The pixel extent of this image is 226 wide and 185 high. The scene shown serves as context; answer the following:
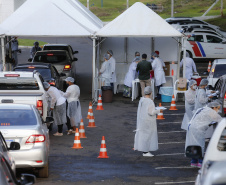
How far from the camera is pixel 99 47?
28438 millimetres

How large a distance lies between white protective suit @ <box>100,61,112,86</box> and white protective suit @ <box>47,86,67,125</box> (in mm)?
8559

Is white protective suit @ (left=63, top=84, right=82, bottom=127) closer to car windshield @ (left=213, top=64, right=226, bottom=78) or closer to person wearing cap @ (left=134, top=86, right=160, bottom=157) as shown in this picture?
person wearing cap @ (left=134, top=86, right=160, bottom=157)

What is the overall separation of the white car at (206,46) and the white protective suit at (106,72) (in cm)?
1333

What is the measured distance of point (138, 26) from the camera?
25922mm

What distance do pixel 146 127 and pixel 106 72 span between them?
1157cm

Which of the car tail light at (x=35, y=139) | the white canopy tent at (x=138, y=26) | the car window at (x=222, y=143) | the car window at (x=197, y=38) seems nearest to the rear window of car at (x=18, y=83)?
the car tail light at (x=35, y=139)

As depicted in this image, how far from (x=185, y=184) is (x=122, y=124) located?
830 cm

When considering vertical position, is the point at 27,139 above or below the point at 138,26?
below

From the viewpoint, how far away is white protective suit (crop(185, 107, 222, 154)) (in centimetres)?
1327

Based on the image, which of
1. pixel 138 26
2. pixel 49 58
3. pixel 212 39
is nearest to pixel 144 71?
pixel 138 26

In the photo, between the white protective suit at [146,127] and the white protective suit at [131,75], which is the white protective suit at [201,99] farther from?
the white protective suit at [131,75]

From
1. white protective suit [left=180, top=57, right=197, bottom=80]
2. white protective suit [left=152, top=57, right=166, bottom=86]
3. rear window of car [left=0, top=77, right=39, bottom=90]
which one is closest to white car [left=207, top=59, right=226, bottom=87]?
white protective suit [left=180, top=57, right=197, bottom=80]

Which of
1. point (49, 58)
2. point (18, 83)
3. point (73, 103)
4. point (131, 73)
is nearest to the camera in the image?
point (18, 83)

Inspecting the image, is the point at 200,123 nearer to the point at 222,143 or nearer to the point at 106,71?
the point at 222,143
